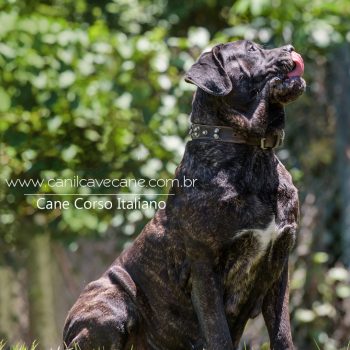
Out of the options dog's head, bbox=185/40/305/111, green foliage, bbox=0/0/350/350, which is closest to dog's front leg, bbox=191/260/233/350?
dog's head, bbox=185/40/305/111

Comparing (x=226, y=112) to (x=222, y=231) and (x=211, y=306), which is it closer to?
(x=222, y=231)

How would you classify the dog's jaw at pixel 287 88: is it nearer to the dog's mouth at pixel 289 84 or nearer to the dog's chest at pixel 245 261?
the dog's mouth at pixel 289 84

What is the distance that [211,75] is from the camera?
421 cm

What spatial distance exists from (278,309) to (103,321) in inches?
30.2

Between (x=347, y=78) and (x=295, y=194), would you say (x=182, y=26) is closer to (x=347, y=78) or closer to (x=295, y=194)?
(x=347, y=78)

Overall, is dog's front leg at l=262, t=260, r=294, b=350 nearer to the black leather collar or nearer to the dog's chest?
the dog's chest

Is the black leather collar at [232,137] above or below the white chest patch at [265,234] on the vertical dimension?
above

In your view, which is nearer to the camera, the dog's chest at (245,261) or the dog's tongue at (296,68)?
the dog's chest at (245,261)

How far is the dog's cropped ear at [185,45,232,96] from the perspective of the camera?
4180mm

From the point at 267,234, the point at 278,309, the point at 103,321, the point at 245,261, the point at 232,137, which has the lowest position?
the point at 103,321

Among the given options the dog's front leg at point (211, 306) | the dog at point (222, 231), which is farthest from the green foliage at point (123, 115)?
the dog's front leg at point (211, 306)

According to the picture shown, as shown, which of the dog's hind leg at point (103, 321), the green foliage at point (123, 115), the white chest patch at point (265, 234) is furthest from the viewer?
the green foliage at point (123, 115)

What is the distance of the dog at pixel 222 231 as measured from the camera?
4.12 m

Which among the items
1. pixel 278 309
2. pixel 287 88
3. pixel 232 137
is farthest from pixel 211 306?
pixel 287 88
